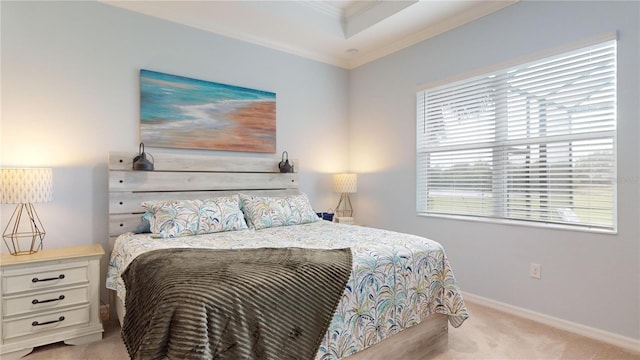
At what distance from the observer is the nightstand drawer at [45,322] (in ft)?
6.73

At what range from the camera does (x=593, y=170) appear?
2379mm

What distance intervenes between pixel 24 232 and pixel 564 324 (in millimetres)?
4020

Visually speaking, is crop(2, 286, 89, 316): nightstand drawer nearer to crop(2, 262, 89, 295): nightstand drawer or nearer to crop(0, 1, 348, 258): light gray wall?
crop(2, 262, 89, 295): nightstand drawer

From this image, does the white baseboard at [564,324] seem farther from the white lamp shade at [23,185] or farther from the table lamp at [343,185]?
the white lamp shade at [23,185]

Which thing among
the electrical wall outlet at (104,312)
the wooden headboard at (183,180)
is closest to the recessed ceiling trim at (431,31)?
the wooden headboard at (183,180)

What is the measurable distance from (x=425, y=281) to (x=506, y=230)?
125 cm

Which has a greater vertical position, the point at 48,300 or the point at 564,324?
the point at 48,300

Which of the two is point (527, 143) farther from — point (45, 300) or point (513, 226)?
point (45, 300)

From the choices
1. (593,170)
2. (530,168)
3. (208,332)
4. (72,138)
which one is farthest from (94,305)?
(593,170)

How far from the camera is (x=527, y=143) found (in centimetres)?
273

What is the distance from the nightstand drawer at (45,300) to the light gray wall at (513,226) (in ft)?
9.45

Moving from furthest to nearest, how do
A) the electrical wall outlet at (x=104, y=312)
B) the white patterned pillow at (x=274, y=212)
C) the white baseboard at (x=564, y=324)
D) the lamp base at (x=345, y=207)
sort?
the lamp base at (x=345, y=207) < the white patterned pillow at (x=274, y=212) < the electrical wall outlet at (x=104, y=312) < the white baseboard at (x=564, y=324)

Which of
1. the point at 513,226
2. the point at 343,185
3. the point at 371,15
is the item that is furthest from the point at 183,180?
the point at 513,226

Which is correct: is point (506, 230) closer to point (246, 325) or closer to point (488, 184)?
point (488, 184)
